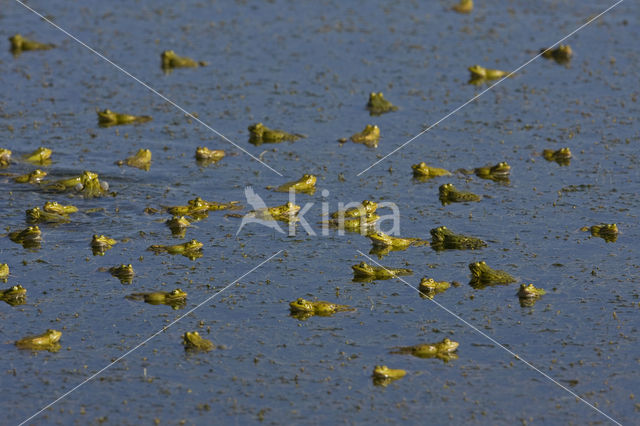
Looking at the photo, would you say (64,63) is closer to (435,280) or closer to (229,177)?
(229,177)

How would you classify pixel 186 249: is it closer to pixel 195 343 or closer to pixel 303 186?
pixel 195 343

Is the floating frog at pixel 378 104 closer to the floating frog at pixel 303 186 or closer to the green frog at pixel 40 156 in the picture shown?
the floating frog at pixel 303 186

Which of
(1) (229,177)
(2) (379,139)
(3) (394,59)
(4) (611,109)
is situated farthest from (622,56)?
(1) (229,177)

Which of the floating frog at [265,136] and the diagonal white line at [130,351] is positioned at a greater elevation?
the floating frog at [265,136]

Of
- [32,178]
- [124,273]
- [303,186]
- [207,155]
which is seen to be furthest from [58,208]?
[303,186]

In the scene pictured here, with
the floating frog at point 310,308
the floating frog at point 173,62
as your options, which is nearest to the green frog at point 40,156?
the floating frog at point 173,62
